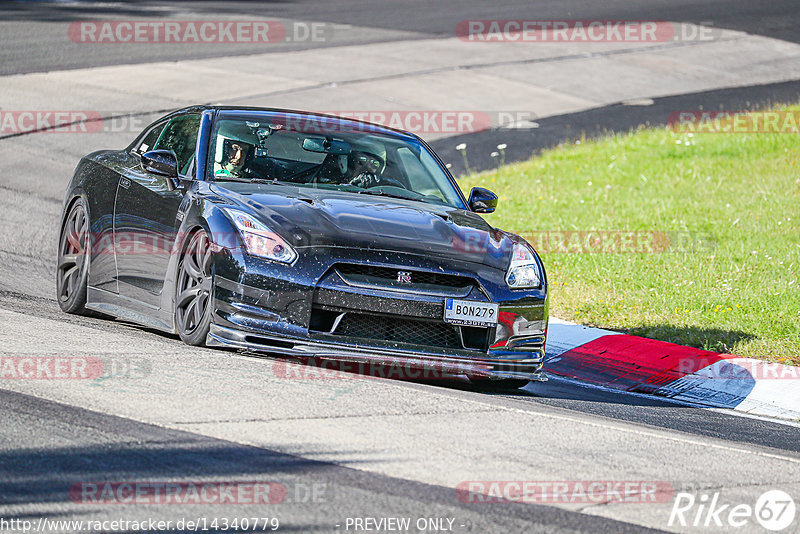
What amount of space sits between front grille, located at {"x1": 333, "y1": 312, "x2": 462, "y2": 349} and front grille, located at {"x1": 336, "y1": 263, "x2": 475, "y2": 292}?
18 cm

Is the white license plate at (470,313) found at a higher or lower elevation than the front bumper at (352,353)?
higher

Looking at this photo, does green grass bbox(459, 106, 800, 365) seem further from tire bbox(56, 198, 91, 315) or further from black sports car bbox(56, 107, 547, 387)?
tire bbox(56, 198, 91, 315)

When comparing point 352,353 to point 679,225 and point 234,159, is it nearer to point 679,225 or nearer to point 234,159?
point 234,159

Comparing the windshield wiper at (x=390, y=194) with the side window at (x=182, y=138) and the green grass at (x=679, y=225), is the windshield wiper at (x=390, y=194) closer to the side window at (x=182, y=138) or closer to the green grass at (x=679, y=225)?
the side window at (x=182, y=138)

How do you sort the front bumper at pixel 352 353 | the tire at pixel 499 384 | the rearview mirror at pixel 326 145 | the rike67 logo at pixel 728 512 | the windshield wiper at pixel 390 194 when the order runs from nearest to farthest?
the rike67 logo at pixel 728 512, the front bumper at pixel 352 353, the tire at pixel 499 384, the windshield wiper at pixel 390 194, the rearview mirror at pixel 326 145

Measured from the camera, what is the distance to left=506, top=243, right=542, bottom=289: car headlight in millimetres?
6879

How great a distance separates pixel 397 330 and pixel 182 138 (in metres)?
2.44

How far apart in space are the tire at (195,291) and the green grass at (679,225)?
422 cm

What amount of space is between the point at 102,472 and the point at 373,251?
250 centimetres

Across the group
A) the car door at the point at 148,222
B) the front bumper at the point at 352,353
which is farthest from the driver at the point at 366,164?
the front bumper at the point at 352,353

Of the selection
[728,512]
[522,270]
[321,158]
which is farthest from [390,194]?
[728,512]

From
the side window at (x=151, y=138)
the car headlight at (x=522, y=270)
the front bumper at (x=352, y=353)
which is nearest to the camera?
the front bumper at (x=352, y=353)

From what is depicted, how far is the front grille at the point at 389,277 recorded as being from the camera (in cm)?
645

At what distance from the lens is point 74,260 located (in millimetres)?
8453
